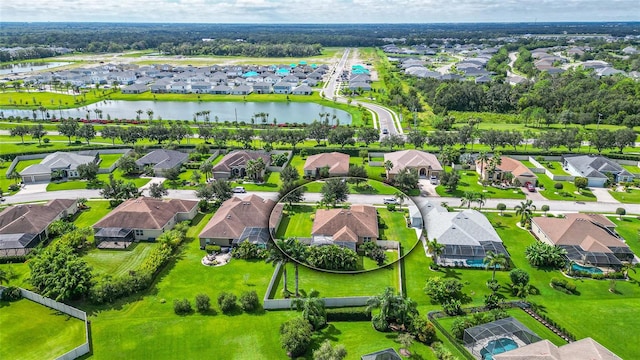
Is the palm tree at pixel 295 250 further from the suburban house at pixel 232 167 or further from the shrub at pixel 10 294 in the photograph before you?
the suburban house at pixel 232 167

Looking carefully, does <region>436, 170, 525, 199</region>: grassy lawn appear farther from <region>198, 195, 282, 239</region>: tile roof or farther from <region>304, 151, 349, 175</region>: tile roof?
<region>198, 195, 282, 239</region>: tile roof

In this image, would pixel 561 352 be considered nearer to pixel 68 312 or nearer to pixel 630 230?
pixel 630 230

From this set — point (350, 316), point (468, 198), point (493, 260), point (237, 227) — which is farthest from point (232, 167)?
point (493, 260)

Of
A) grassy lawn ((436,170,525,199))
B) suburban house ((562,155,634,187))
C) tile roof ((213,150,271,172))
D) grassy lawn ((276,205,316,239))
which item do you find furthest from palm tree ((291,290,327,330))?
suburban house ((562,155,634,187))

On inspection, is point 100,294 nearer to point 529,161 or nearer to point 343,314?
point 343,314

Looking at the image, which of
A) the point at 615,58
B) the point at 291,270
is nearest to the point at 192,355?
the point at 291,270

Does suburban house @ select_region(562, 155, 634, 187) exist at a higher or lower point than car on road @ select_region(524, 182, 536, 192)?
higher
